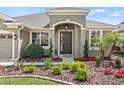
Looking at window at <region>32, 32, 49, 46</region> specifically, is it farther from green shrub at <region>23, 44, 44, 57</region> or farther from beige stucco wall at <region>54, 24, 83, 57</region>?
green shrub at <region>23, 44, 44, 57</region>

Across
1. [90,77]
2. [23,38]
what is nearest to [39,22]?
[23,38]

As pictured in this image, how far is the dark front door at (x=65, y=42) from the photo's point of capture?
81.2 ft

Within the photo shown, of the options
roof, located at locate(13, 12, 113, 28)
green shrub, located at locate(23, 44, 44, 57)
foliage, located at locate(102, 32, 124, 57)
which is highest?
roof, located at locate(13, 12, 113, 28)

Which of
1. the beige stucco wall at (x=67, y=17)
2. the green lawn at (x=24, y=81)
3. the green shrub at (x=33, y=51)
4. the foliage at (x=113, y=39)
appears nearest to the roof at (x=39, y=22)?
the beige stucco wall at (x=67, y=17)

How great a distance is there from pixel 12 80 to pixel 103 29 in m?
13.3

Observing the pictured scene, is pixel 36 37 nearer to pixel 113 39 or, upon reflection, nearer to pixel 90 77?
pixel 113 39

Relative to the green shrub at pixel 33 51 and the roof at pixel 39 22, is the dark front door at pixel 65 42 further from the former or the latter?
the green shrub at pixel 33 51

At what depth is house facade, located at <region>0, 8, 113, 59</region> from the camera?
22000 millimetres

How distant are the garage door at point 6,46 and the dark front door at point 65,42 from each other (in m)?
4.92

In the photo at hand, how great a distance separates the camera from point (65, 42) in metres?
24.9

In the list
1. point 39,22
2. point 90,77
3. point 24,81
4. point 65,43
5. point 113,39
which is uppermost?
point 39,22

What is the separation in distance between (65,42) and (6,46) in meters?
5.54

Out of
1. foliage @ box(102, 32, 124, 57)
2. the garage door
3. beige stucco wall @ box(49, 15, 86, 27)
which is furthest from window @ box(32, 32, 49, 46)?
foliage @ box(102, 32, 124, 57)
